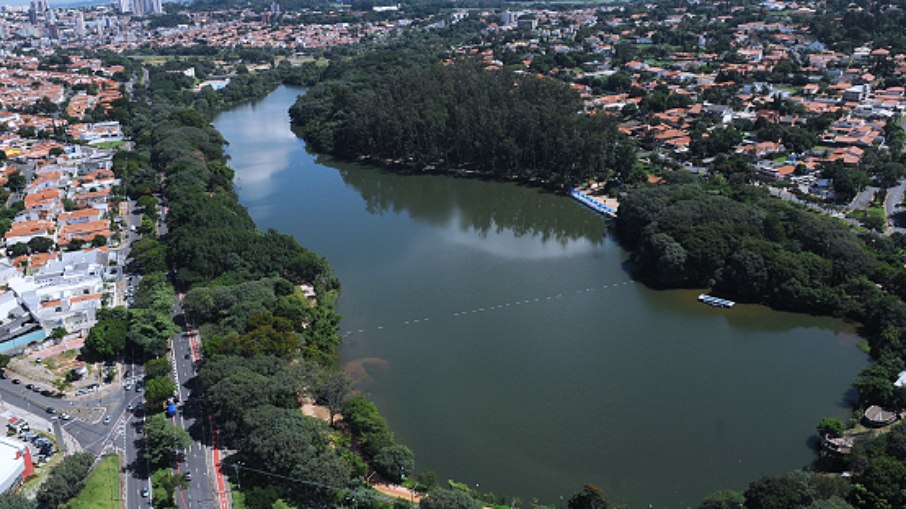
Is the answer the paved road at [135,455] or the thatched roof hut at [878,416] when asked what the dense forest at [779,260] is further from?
the paved road at [135,455]

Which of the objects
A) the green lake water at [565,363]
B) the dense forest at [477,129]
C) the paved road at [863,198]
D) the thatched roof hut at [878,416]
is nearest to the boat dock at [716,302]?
the green lake water at [565,363]

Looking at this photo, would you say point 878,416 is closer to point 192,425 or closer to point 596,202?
point 192,425

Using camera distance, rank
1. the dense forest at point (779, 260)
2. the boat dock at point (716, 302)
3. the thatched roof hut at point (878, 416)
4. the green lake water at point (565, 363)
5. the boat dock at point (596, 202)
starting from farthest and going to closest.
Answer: the boat dock at point (596, 202) → the boat dock at point (716, 302) → the dense forest at point (779, 260) → the thatched roof hut at point (878, 416) → the green lake water at point (565, 363)

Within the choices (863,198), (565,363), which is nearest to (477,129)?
(863,198)

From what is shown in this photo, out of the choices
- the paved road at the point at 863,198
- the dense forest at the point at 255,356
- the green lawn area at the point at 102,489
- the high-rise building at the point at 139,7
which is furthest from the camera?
the high-rise building at the point at 139,7

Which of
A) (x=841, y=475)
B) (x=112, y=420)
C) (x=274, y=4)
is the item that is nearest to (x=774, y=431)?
(x=841, y=475)

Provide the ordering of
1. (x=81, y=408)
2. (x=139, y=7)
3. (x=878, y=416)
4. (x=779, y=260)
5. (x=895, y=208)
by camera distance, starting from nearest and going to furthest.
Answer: (x=878, y=416) → (x=81, y=408) → (x=779, y=260) → (x=895, y=208) → (x=139, y=7)

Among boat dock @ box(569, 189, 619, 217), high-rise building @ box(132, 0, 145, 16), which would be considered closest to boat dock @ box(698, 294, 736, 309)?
boat dock @ box(569, 189, 619, 217)

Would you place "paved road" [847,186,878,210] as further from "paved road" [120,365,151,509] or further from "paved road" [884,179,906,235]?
"paved road" [120,365,151,509]

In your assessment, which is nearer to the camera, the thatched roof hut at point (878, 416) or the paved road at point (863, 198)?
the thatched roof hut at point (878, 416)
